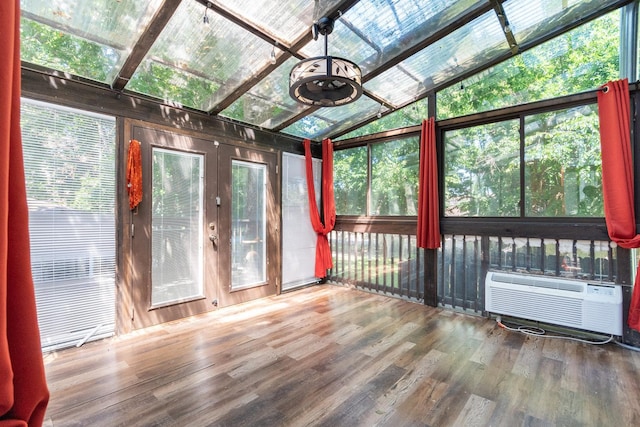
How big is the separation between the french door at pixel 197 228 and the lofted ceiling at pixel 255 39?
632 mm

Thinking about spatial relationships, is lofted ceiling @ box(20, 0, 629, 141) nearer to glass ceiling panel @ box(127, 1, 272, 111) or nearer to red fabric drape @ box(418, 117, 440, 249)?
glass ceiling panel @ box(127, 1, 272, 111)

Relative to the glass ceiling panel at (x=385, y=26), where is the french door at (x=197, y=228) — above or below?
below

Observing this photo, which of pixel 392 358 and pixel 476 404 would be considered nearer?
pixel 476 404

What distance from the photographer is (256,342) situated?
2.80 meters

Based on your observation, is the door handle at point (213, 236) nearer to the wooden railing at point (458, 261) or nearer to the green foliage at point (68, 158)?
the green foliage at point (68, 158)

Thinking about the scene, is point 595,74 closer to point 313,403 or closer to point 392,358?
point 392,358

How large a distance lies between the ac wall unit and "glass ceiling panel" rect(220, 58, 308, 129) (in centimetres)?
310

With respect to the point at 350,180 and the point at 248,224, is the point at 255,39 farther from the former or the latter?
the point at 350,180

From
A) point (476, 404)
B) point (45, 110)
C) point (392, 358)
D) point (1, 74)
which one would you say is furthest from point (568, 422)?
point (45, 110)

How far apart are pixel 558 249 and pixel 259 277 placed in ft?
11.6

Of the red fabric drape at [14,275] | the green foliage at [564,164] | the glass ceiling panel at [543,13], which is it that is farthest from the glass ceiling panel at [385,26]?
the red fabric drape at [14,275]

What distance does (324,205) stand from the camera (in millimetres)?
4895

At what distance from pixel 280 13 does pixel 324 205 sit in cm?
295

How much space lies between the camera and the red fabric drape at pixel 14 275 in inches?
20.7
